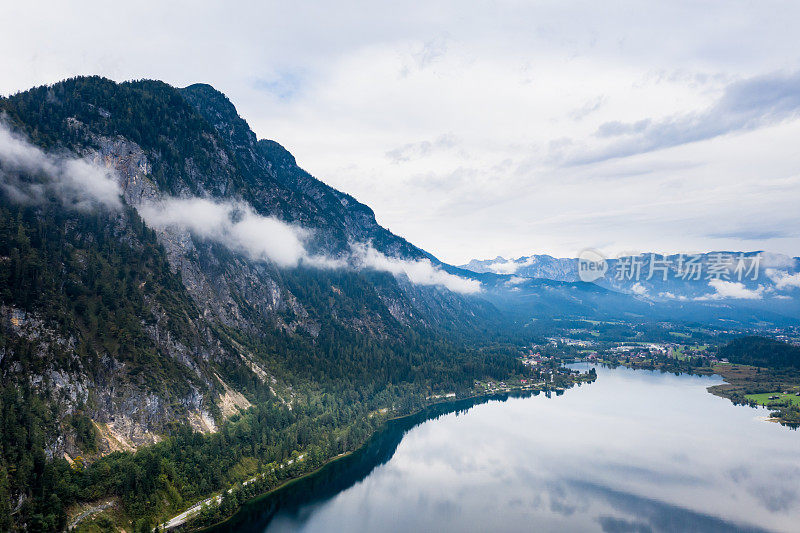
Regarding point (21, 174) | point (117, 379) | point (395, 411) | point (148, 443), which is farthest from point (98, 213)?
point (395, 411)

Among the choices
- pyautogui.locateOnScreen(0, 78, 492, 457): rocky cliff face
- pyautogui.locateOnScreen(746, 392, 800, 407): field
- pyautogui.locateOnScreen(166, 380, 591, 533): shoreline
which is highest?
pyautogui.locateOnScreen(0, 78, 492, 457): rocky cliff face

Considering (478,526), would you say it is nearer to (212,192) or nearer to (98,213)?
(98,213)

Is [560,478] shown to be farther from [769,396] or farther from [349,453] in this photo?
[769,396]

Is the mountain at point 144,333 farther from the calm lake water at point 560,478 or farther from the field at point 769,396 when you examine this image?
the field at point 769,396

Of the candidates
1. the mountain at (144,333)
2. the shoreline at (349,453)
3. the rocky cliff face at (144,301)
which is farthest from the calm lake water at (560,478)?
the rocky cliff face at (144,301)

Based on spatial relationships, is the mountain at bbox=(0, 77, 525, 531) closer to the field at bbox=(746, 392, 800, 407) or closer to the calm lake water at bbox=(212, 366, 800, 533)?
the calm lake water at bbox=(212, 366, 800, 533)

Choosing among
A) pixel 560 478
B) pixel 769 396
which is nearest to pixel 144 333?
pixel 560 478

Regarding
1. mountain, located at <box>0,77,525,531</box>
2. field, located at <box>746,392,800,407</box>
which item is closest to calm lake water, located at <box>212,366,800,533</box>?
mountain, located at <box>0,77,525,531</box>
